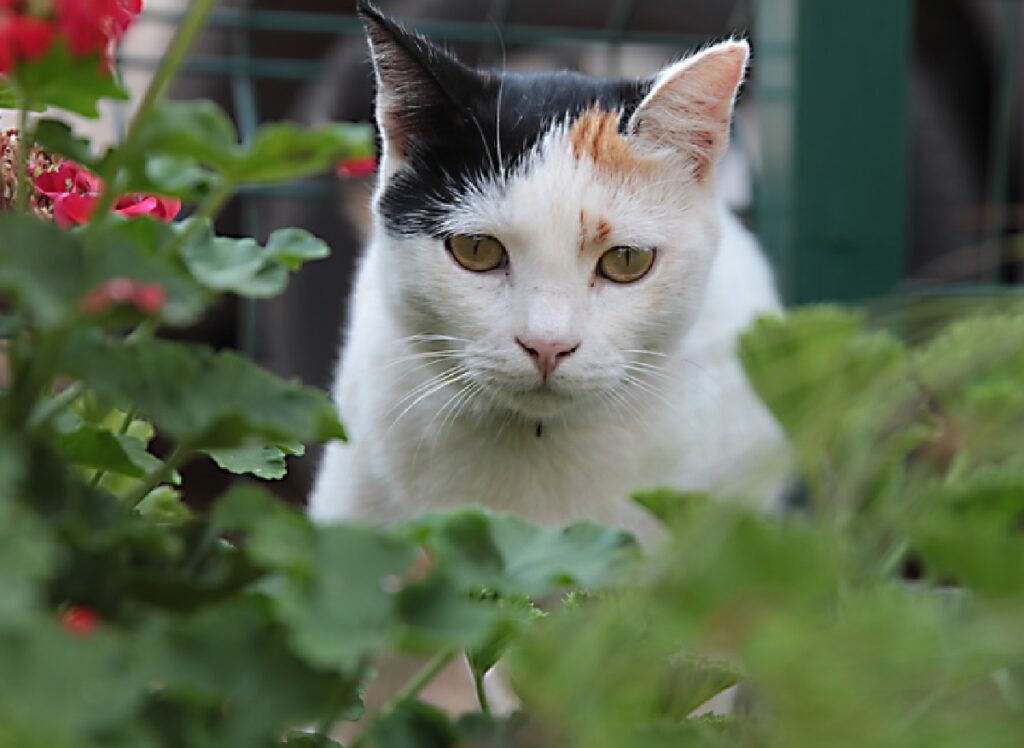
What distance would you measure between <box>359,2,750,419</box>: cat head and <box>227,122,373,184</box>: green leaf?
32.3 inches

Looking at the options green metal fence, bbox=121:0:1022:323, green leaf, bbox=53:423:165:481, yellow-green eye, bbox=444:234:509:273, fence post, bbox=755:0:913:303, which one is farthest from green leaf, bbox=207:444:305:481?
fence post, bbox=755:0:913:303

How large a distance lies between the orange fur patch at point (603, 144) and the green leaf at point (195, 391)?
3.12 ft

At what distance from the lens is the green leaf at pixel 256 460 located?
0.67 metres

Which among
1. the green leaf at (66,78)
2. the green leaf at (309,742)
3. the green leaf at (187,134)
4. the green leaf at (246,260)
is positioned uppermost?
the green leaf at (66,78)

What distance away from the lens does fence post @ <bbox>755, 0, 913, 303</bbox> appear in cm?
237

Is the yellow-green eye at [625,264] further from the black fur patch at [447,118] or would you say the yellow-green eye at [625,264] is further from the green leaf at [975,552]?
the green leaf at [975,552]

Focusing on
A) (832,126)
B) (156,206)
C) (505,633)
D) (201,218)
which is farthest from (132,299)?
(832,126)

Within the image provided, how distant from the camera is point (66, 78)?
46cm

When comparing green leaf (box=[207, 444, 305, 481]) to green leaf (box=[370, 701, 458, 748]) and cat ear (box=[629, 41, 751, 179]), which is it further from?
cat ear (box=[629, 41, 751, 179])

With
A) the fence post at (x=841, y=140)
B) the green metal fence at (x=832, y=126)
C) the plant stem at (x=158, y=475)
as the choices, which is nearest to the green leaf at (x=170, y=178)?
the plant stem at (x=158, y=475)

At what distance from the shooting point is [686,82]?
1.37 m

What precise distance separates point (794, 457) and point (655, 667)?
9 centimetres

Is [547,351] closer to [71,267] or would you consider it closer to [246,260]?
[246,260]

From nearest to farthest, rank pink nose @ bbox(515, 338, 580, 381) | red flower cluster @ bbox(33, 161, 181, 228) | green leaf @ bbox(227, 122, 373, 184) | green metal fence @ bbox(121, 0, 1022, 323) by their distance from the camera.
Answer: green leaf @ bbox(227, 122, 373, 184)
red flower cluster @ bbox(33, 161, 181, 228)
pink nose @ bbox(515, 338, 580, 381)
green metal fence @ bbox(121, 0, 1022, 323)
